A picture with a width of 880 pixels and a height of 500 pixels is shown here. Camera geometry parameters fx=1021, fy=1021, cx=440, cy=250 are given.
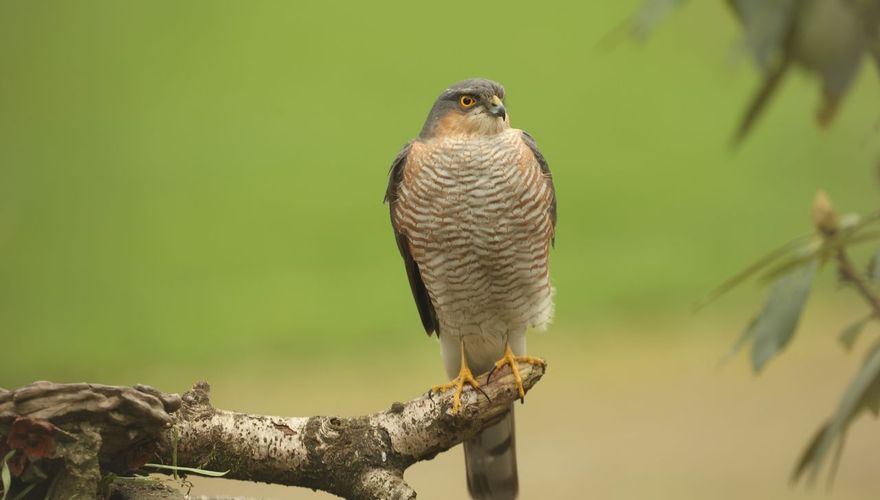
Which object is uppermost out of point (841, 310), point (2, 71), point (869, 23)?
point (2, 71)

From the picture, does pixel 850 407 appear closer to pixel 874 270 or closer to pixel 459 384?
pixel 874 270

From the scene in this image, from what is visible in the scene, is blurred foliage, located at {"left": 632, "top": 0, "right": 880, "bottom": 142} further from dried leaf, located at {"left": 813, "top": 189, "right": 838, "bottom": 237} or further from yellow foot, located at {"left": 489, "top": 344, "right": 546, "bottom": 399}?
yellow foot, located at {"left": 489, "top": 344, "right": 546, "bottom": 399}

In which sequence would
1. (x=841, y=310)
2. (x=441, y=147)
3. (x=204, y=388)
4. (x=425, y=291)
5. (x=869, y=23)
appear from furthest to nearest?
(x=841, y=310) → (x=425, y=291) → (x=441, y=147) → (x=204, y=388) → (x=869, y=23)

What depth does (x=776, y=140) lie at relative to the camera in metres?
4.99

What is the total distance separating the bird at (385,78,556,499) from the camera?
2211 millimetres

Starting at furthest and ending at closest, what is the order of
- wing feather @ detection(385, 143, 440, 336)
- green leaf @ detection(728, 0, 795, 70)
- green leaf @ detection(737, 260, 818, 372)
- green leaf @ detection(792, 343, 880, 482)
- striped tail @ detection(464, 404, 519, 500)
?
striped tail @ detection(464, 404, 519, 500)
wing feather @ detection(385, 143, 440, 336)
green leaf @ detection(737, 260, 818, 372)
green leaf @ detection(792, 343, 880, 482)
green leaf @ detection(728, 0, 795, 70)

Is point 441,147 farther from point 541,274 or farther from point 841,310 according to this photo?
point 841,310

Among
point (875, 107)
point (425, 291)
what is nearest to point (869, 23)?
point (425, 291)

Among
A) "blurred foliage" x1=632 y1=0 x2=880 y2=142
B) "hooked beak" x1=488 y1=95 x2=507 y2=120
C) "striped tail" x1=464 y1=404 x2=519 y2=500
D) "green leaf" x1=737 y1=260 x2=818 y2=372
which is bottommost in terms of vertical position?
"green leaf" x1=737 y1=260 x2=818 y2=372

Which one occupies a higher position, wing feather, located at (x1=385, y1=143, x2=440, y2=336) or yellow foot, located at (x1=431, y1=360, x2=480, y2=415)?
wing feather, located at (x1=385, y1=143, x2=440, y2=336)

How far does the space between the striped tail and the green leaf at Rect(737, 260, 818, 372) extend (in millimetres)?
1316

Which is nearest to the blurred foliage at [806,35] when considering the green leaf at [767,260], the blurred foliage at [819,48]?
the blurred foliage at [819,48]

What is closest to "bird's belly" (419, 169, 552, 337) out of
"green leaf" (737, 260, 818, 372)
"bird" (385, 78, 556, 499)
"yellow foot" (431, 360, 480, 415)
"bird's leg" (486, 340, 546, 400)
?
"bird" (385, 78, 556, 499)

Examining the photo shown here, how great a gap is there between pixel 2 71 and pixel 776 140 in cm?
367
